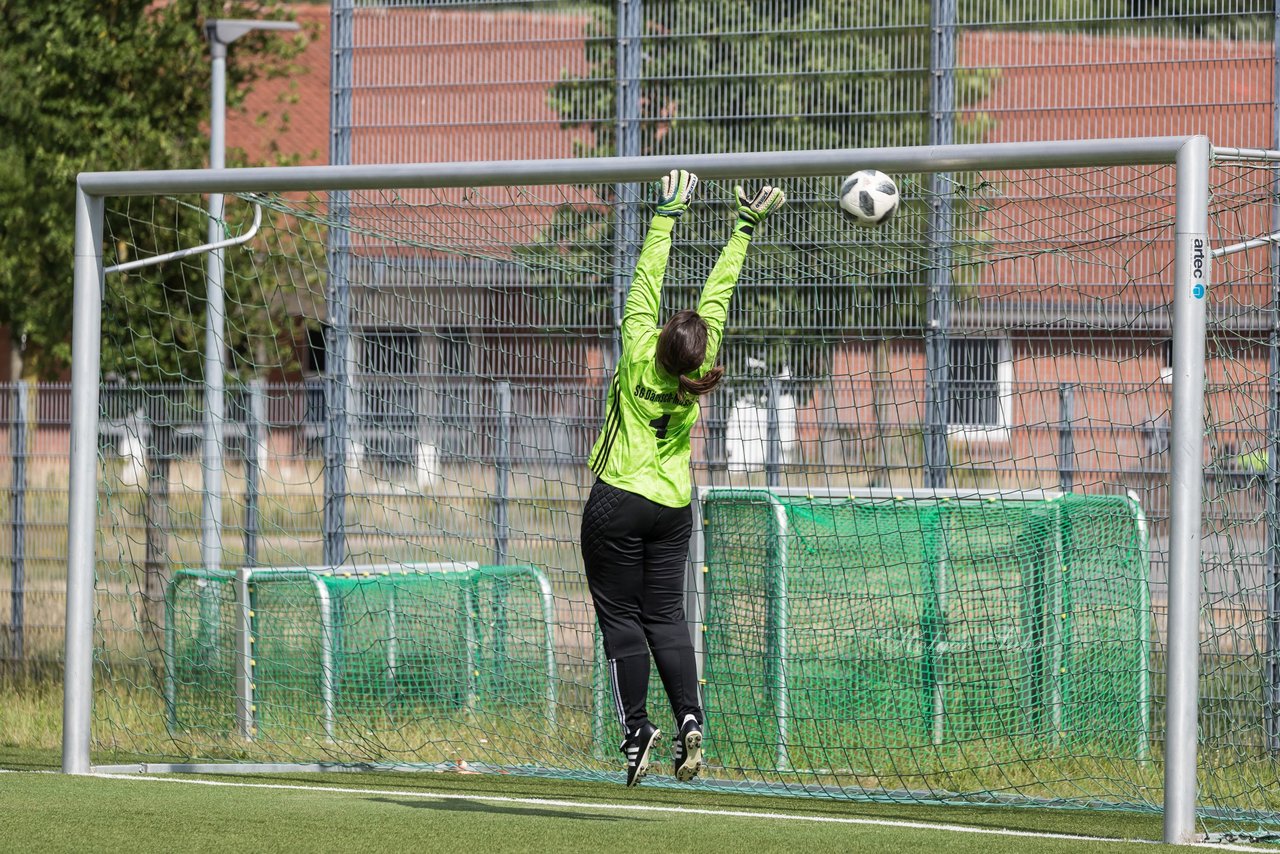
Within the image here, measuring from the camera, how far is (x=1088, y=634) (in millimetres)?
9086

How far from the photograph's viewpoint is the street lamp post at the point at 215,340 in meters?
10.6

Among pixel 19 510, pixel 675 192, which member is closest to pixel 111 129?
pixel 19 510

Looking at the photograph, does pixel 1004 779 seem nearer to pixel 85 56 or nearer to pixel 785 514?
pixel 785 514

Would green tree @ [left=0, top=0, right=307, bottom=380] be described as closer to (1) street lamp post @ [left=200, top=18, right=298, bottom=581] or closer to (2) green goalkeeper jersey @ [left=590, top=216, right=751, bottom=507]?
(1) street lamp post @ [left=200, top=18, right=298, bottom=581]

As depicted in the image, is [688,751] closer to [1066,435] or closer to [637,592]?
[637,592]

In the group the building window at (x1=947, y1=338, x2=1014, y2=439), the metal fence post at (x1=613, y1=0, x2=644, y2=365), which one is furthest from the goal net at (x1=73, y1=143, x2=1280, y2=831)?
the metal fence post at (x1=613, y1=0, x2=644, y2=365)

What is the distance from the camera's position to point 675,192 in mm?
7031

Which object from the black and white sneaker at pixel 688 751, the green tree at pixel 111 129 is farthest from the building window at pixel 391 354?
the black and white sneaker at pixel 688 751

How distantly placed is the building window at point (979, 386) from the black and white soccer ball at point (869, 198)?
2.43 meters

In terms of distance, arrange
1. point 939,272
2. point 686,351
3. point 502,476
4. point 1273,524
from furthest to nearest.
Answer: point 502,476, point 939,272, point 1273,524, point 686,351

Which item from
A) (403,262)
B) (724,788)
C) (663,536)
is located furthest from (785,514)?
(403,262)

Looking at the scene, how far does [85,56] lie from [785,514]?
25.1 ft

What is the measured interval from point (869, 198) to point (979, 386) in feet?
8.89

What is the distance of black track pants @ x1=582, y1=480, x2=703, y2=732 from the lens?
267 inches
